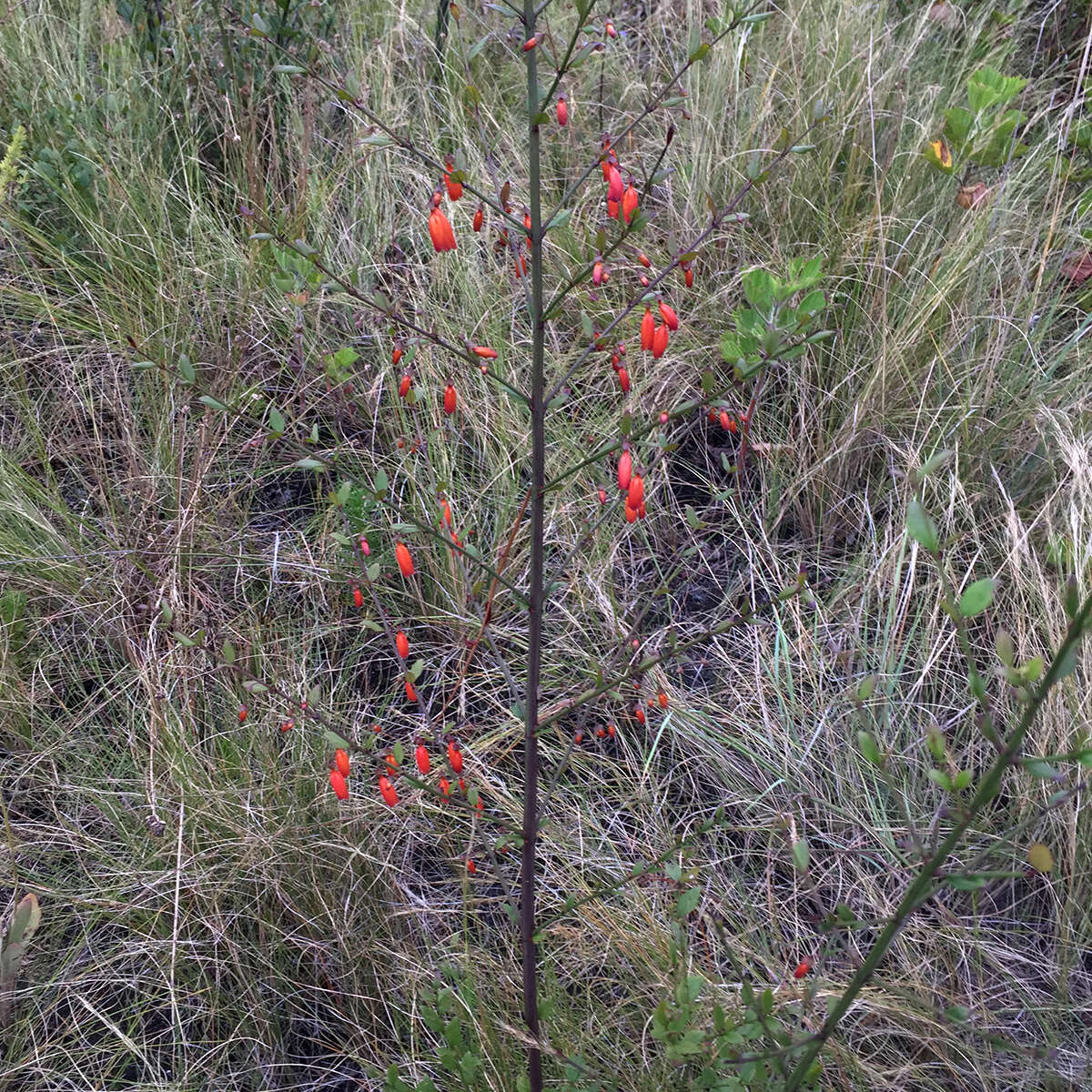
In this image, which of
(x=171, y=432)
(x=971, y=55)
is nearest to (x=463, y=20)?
(x=971, y=55)

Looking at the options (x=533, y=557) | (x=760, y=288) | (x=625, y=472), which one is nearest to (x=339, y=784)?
(x=533, y=557)

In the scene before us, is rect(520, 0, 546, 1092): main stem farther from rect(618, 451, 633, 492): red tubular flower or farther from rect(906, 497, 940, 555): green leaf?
rect(906, 497, 940, 555): green leaf

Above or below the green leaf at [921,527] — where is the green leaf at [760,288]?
below

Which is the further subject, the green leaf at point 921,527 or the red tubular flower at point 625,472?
the red tubular flower at point 625,472

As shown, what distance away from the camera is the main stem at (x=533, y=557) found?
1.18m

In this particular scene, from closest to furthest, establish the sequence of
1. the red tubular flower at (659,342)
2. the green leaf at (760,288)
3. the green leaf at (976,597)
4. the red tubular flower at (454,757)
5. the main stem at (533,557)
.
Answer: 1. the green leaf at (976,597)
2. the main stem at (533,557)
3. the red tubular flower at (659,342)
4. the red tubular flower at (454,757)
5. the green leaf at (760,288)

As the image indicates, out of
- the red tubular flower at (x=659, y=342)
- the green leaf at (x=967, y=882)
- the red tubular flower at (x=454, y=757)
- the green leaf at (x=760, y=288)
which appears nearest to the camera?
the green leaf at (x=967, y=882)

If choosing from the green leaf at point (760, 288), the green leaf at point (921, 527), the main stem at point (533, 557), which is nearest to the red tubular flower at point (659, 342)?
the main stem at point (533, 557)

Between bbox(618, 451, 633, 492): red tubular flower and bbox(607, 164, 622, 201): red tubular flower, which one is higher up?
→ bbox(607, 164, 622, 201): red tubular flower

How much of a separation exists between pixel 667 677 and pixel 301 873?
0.91 meters

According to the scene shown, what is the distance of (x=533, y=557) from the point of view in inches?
53.6

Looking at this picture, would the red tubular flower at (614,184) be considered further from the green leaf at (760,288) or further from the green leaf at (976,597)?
the green leaf at (760,288)

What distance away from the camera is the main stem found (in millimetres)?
1179

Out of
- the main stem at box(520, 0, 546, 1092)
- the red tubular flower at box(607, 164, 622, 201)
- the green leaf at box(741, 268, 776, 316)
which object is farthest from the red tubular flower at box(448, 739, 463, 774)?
the green leaf at box(741, 268, 776, 316)
